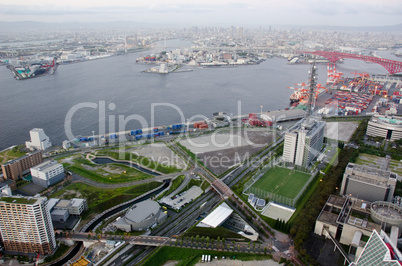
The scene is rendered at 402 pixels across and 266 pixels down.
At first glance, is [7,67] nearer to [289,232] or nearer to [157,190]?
[157,190]

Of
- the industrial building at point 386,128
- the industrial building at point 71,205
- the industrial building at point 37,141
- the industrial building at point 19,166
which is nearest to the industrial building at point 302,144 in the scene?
the industrial building at point 386,128

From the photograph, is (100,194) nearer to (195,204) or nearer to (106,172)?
(106,172)

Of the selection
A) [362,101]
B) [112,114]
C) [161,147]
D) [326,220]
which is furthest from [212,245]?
[362,101]

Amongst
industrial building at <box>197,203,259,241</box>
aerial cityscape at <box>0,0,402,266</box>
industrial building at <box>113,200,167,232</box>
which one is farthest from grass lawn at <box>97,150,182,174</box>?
industrial building at <box>197,203,259,241</box>

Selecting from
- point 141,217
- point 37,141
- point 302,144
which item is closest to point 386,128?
point 302,144

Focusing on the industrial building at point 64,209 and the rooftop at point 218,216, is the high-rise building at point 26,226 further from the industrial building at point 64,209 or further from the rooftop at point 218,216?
the rooftop at point 218,216

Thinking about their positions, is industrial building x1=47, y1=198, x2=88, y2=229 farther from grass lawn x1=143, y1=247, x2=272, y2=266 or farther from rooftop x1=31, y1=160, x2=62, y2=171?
grass lawn x1=143, y1=247, x2=272, y2=266
